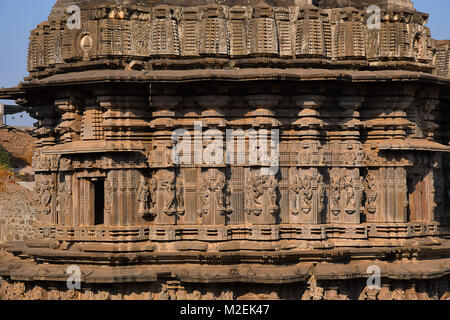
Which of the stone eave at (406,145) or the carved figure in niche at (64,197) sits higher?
the stone eave at (406,145)

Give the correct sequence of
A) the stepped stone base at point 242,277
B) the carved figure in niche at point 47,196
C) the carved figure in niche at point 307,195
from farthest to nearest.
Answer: the carved figure in niche at point 47,196, the carved figure in niche at point 307,195, the stepped stone base at point 242,277

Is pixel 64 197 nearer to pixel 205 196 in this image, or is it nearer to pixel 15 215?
pixel 205 196

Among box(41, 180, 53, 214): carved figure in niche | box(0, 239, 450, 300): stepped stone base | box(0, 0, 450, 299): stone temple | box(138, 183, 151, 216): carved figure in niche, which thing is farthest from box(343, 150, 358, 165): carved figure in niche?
box(41, 180, 53, 214): carved figure in niche

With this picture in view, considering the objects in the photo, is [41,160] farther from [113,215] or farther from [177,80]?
[177,80]

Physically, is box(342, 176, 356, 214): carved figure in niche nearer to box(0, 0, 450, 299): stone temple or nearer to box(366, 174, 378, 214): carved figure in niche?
box(0, 0, 450, 299): stone temple

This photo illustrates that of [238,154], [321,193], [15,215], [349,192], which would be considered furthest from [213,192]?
[15,215]

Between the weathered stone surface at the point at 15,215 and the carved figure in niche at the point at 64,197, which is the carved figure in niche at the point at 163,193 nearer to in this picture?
the carved figure in niche at the point at 64,197

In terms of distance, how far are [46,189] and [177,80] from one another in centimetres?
434

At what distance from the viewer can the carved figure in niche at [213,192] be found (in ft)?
57.3

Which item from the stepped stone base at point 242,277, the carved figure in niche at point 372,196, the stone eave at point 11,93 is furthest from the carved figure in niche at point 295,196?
the stone eave at point 11,93

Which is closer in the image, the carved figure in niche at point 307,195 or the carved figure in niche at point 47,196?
the carved figure in niche at point 307,195

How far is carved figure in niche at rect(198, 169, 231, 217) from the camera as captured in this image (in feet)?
57.3

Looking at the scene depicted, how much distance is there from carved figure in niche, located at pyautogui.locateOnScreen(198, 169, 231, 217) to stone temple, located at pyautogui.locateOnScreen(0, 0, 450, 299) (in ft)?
0.10

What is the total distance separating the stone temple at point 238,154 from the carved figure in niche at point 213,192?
31 mm
